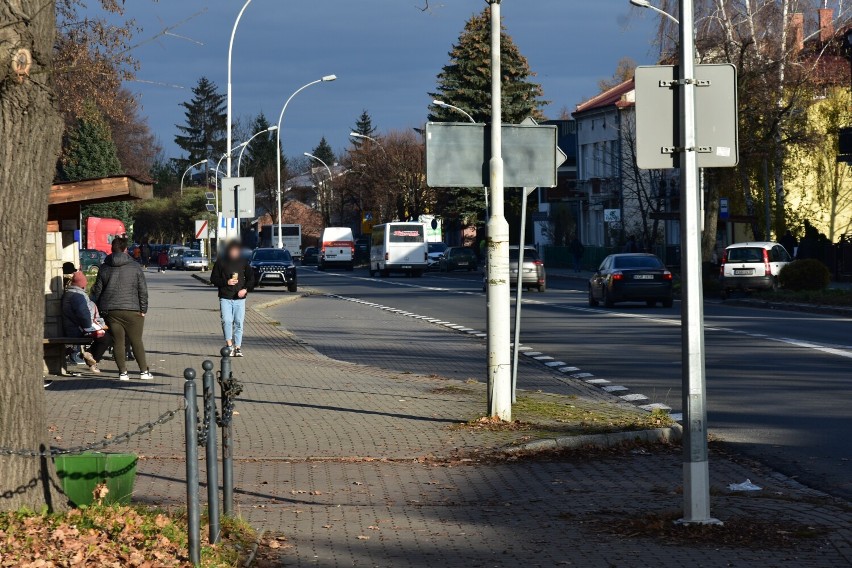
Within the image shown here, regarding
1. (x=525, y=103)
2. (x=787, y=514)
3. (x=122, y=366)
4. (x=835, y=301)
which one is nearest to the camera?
(x=787, y=514)

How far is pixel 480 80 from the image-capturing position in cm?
8281

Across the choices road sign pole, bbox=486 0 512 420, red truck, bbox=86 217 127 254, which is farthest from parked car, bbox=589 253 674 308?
red truck, bbox=86 217 127 254

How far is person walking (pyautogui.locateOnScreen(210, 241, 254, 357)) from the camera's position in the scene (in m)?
19.4

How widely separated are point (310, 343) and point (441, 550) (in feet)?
54.5

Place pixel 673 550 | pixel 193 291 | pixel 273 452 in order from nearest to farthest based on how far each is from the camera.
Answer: pixel 673 550 → pixel 273 452 → pixel 193 291

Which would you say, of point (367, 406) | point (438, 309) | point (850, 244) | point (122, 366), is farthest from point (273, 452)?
point (850, 244)

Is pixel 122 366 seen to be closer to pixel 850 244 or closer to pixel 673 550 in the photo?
pixel 673 550

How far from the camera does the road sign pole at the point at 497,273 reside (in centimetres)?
1192

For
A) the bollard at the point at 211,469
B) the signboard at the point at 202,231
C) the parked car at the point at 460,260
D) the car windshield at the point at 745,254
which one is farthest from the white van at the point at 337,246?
the bollard at the point at 211,469

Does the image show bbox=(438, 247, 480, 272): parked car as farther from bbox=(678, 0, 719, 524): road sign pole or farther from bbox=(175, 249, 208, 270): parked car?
bbox=(678, 0, 719, 524): road sign pole

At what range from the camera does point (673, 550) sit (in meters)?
7.20

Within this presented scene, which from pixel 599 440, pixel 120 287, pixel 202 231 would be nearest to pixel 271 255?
pixel 202 231

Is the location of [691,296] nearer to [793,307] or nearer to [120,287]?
[120,287]

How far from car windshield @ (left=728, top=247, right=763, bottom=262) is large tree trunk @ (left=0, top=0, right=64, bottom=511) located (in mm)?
34974
